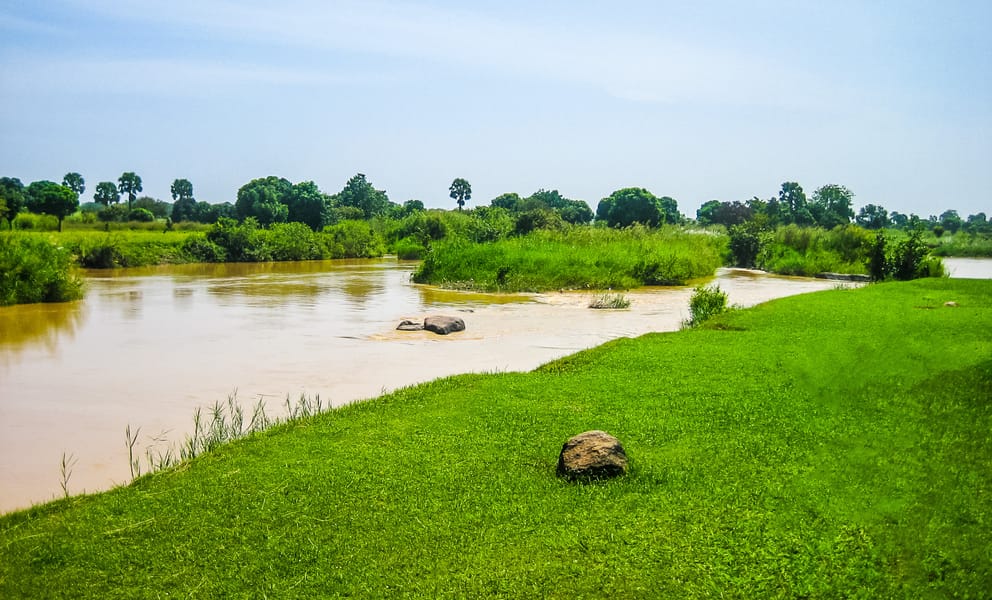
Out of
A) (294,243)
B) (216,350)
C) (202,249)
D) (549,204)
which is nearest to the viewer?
(216,350)

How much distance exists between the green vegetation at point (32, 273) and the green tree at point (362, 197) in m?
66.8

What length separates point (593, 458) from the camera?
→ 608cm

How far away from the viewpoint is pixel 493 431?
754cm

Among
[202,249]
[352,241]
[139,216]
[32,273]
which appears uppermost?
[139,216]

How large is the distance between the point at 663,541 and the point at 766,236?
132 ft

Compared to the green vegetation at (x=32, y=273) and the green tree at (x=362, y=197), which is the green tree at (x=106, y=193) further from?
the green vegetation at (x=32, y=273)

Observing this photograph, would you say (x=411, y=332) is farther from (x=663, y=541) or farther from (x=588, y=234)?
(x=588, y=234)

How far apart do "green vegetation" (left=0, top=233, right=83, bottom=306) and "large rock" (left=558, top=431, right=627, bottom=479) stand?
827 inches

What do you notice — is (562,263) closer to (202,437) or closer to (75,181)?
(202,437)

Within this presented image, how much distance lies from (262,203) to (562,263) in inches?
1797

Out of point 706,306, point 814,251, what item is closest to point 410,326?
point 706,306

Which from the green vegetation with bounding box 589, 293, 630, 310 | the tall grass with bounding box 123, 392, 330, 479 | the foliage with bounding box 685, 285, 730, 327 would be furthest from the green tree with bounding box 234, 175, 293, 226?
the tall grass with bounding box 123, 392, 330, 479

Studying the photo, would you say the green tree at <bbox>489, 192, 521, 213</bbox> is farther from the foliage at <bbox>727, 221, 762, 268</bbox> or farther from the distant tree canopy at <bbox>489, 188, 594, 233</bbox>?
the foliage at <bbox>727, 221, 762, 268</bbox>

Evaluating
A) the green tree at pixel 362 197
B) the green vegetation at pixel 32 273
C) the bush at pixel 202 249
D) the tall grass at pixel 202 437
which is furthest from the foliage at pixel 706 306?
the green tree at pixel 362 197
